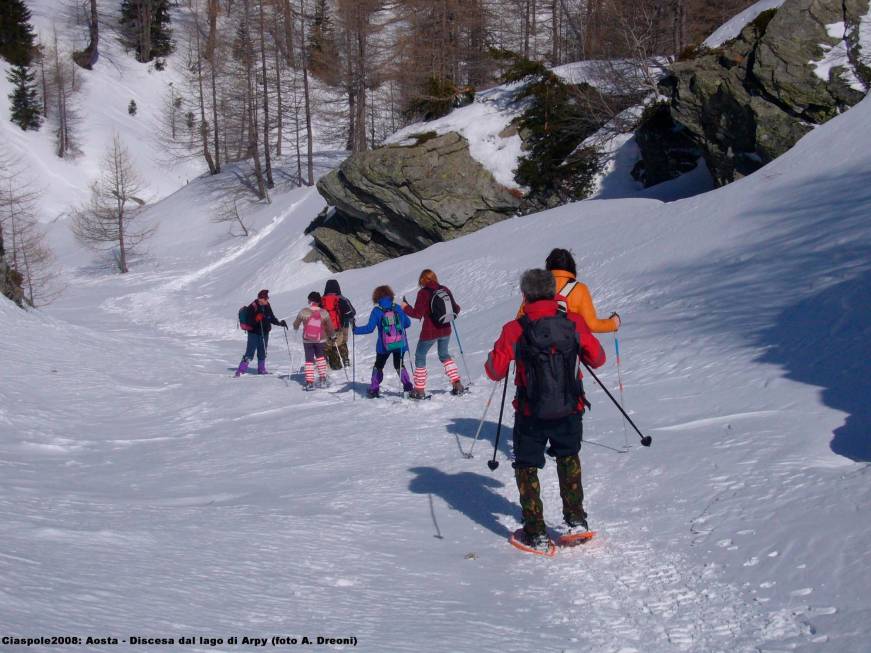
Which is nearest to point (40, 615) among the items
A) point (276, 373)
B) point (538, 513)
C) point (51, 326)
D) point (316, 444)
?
point (538, 513)

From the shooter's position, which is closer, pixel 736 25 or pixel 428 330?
pixel 428 330

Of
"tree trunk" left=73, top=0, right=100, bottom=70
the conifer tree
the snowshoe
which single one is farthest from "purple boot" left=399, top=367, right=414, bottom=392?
the conifer tree

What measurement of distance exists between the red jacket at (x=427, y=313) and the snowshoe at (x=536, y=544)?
15.4ft

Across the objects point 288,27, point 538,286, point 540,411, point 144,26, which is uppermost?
point 144,26

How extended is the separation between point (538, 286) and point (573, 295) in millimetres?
1516

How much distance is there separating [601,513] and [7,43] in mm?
64554

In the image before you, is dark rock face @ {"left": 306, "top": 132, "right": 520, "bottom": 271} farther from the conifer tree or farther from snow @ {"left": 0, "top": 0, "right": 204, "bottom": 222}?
the conifer tree

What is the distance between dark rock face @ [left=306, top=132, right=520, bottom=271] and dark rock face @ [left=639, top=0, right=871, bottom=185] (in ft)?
23.5

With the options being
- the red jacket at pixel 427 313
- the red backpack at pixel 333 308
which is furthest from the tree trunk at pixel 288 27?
the red jacket at pixel 427 313

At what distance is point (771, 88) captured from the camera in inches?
674

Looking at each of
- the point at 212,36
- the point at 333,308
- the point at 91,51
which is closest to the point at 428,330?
the point at 333,308

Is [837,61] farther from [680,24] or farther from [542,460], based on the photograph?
[542,460]

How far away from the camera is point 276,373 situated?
13945mm

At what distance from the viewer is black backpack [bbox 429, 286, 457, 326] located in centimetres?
958
